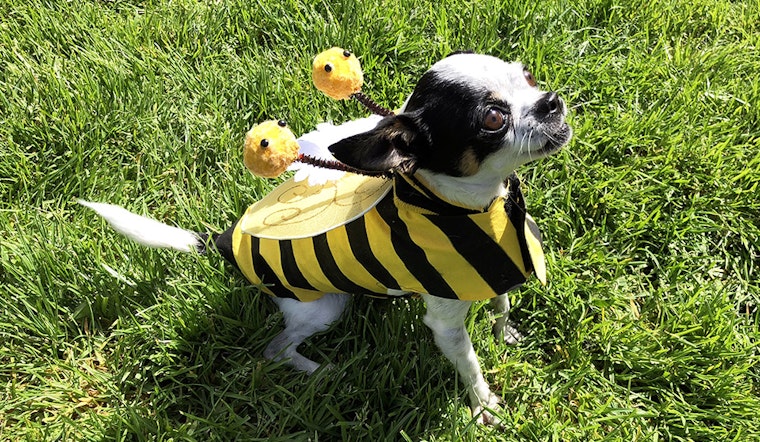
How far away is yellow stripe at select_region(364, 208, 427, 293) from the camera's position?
191 centimetres

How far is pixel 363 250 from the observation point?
1.97m

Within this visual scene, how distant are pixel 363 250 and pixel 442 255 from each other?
0.27m

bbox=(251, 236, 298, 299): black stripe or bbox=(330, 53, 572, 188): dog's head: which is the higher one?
bbox=(330, 53, 572, 188): dog's head

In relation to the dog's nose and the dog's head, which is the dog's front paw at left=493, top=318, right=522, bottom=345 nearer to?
the dog's head

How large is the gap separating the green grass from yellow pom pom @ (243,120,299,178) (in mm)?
968

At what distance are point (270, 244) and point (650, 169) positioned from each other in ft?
6.29

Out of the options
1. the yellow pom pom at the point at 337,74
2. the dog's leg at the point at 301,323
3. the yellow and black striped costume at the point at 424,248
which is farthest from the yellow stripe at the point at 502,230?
the dog's leg at the point at 301,323

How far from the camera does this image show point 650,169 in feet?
9.75

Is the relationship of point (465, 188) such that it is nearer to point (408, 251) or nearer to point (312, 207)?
point (408, 251)

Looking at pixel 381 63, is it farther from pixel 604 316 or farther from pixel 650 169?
pixel 604 316

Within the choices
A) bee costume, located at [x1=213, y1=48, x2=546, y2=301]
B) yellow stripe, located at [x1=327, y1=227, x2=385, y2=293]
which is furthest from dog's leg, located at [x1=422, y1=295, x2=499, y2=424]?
yellow stripe, located at [x1=327, y1=227, x2=385, y2=293]

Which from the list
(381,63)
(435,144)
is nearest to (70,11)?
(381,63)

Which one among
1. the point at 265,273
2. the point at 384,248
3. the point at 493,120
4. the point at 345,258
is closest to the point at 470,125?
the point at 493,120

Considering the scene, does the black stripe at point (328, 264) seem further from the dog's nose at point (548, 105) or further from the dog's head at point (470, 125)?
the dog's nose at point (548, 105)
